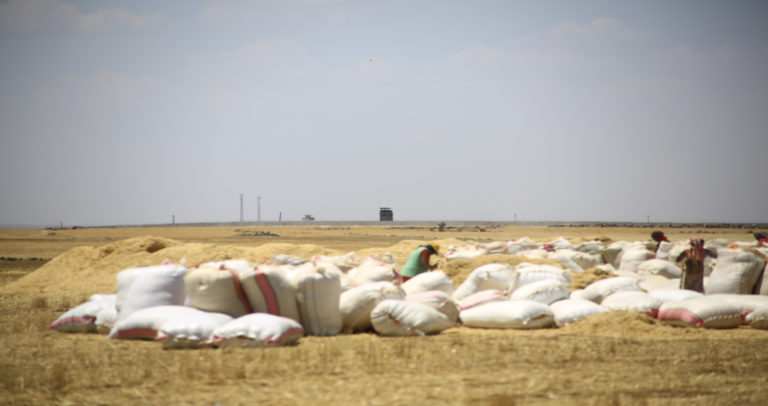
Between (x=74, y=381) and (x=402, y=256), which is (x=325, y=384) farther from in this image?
(x=402, y=256)

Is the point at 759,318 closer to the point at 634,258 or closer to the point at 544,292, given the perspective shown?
the point at 544,292

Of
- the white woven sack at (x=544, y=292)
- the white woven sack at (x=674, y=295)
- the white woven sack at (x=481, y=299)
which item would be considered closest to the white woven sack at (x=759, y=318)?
the white woven sack at (x=674, y=295)

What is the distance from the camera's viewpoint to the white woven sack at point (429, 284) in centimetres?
741

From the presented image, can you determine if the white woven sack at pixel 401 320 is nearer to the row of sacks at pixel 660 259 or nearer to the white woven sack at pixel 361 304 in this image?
the white woven sack at pixel 361 304

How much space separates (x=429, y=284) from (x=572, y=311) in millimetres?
1614

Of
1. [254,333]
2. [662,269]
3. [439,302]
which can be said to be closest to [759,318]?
[439,302]

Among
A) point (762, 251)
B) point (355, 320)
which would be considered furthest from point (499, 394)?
point (762, 251)

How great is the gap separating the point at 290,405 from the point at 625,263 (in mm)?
8150

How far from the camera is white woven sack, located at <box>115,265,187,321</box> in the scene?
19.5ft

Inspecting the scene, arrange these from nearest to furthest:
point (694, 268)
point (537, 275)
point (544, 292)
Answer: point (544, 292) → point (694, 268) → point (537, 275)

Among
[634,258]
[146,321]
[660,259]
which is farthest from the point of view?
[634,258]

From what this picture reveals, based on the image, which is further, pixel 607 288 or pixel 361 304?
pixel 607 288

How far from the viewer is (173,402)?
364 centimetres

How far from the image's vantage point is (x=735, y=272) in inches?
290
